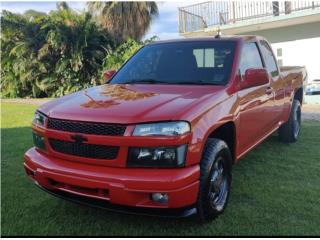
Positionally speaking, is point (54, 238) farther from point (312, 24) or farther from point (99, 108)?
point (312, 24)

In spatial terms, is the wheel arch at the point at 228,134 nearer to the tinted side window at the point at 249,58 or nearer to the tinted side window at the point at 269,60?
the tinted side window at the point at 249,58

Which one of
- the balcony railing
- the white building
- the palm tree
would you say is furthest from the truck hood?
the palm tree

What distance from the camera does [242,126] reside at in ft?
13.2

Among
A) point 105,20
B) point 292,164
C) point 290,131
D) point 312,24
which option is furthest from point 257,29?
point 292,164

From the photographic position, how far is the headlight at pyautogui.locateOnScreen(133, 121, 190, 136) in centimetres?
294

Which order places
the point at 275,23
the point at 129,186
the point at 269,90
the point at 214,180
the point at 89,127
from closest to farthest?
the point at 129,186, the point at 89,127, the point at 214,180, the point at 269,90, the point at 275,23

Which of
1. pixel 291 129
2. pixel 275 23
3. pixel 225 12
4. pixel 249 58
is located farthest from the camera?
pixel 225 12

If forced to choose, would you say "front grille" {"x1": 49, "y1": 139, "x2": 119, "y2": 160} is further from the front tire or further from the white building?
the white building

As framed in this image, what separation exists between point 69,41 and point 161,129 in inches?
569

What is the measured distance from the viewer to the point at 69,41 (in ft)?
53.8

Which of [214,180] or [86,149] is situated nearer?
[86,149]

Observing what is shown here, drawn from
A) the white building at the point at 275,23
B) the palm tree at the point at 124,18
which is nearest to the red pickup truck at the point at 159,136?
the white building at the point at 275,23

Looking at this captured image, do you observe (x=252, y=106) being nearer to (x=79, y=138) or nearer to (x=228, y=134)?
(x=228, y=134)

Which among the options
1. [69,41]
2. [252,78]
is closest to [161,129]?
[252,78]
